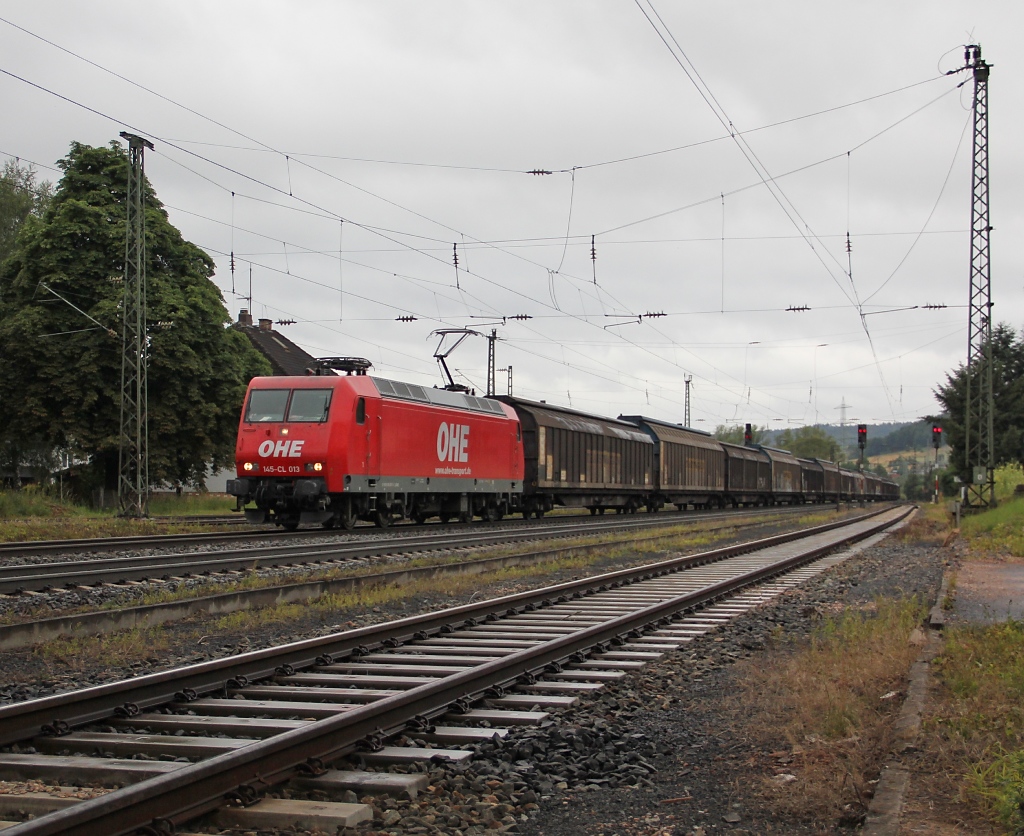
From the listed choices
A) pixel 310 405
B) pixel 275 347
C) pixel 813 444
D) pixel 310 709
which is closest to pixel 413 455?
pixel 310 405

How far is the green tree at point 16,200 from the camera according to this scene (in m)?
42.0

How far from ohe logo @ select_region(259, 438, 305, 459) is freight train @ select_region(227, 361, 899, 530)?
0.07 feet

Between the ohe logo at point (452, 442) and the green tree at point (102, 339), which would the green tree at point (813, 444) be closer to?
the green tree at point (102, 339)

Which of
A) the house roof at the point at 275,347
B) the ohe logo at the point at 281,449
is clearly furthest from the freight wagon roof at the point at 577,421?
the house roof at the point at 275,347

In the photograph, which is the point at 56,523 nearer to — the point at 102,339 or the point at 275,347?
the point at 102,339

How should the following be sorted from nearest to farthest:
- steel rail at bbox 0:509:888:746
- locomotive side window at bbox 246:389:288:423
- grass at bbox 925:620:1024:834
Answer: grass at bbox 925:620:1024:834 → steel rail at bbox 0:509:888:746 → locomotive side window at bbox 246:389:288:423

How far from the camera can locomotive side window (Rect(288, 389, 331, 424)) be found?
2108 cm

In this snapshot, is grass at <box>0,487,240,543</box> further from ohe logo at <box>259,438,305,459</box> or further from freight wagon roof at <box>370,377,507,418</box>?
freight wagon roof at <box>370,377,507,418</box>

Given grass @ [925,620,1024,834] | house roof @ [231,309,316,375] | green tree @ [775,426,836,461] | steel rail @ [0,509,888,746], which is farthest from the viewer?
green tree @ [775,426,836,461]

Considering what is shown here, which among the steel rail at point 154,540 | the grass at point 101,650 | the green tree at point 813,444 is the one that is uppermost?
the green tree at point 813,444

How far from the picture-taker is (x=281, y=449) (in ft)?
69.3

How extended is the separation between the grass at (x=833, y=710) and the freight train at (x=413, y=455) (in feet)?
44.6

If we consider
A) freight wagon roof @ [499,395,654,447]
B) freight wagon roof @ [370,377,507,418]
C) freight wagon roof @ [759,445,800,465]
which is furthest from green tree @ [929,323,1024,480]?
freight wagon roof @ [370,377,507,418]

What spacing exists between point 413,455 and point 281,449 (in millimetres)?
3572
